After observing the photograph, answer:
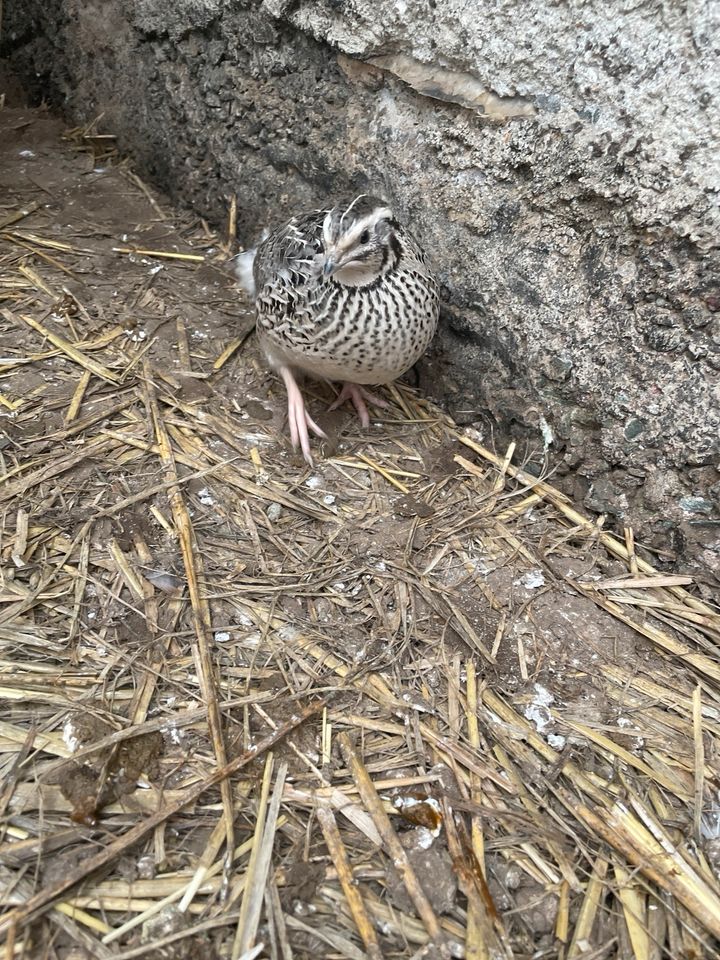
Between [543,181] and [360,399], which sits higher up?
[543,181]

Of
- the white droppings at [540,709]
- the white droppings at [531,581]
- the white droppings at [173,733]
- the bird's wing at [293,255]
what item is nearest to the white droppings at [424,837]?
the white droppings at [540,709]

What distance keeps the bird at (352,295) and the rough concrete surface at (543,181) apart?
28cm

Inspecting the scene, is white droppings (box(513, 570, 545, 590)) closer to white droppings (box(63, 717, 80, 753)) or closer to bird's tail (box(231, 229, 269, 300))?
white droppings (box(63, 717, 80, 753))

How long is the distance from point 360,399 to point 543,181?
0.96 m

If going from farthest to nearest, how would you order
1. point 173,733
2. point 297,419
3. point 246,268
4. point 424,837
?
point 246,268 < point 297,419 < point 173,733 < point 424,837

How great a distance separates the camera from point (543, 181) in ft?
7.39

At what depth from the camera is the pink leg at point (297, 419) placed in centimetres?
258

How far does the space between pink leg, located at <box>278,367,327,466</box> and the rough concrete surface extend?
1.65 feet

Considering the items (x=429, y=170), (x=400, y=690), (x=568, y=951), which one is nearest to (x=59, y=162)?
(x=429, y=170)

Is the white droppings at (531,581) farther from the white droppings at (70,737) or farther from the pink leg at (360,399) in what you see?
the white droppings at (70,737)

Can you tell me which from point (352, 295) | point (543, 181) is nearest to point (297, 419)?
point (352, 295)

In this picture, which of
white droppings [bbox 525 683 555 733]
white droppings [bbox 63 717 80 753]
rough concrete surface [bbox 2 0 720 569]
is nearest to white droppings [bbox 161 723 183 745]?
white droppings [bbox 63 717 80 753]

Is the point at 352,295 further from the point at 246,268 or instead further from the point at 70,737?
the point at 70,737

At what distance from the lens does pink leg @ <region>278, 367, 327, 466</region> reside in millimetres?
2582
